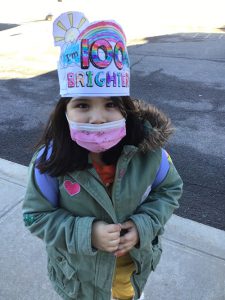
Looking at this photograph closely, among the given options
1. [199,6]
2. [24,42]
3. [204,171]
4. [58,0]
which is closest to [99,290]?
[204,171]

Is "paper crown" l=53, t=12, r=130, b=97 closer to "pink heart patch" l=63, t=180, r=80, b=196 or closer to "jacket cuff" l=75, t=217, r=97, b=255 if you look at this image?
"pink heart patch" l=63, t=180, r=80, b=196

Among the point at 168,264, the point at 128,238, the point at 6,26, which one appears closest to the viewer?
the point at 128,238

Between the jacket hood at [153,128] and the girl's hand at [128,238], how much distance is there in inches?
12.2

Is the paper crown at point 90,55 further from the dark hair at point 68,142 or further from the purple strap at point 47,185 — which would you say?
the purple strap at point 47,185

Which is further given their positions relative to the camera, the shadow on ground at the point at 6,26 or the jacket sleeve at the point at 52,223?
the shadow on ground at the point at 6,26

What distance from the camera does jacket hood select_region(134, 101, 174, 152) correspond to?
151 cm

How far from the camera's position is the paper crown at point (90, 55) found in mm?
1311

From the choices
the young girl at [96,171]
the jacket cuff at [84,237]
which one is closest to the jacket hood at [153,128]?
the young girl at [96,171]

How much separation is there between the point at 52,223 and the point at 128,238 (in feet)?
1.00

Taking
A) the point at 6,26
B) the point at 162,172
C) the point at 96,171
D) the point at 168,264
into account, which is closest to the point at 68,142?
the point at 96,171

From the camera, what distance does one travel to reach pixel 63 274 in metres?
1.67

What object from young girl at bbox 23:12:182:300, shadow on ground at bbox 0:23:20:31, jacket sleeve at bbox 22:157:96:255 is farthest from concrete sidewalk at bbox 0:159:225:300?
shadow on ground at bbox 0:23:20:31

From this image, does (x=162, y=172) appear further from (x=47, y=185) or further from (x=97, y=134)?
(x=47, y=185)

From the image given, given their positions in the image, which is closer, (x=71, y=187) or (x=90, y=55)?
(x=90, y=55)
